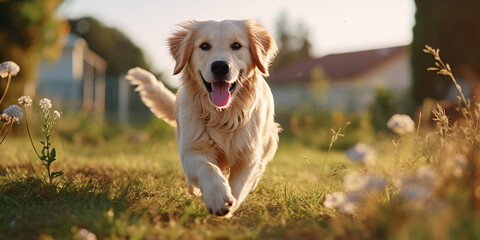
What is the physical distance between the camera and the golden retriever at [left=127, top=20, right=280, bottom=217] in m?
3.04

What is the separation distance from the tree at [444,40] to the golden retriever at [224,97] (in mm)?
5980

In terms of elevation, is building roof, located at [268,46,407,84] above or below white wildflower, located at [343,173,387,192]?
below

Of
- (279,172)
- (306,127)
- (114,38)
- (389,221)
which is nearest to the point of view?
(389,221)

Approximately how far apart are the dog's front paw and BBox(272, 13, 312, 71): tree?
129 ft

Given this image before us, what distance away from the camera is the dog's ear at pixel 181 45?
3.33 metres

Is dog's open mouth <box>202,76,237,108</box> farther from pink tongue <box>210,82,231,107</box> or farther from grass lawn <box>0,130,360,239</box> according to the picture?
grass lawn <box>0,130,360,239</box>

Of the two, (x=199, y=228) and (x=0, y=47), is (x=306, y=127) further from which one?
(x=199, y=228)

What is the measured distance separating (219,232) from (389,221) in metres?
0.87

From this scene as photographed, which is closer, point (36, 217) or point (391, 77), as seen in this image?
point (36, 217)

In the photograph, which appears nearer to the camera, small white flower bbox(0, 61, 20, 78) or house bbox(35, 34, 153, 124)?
small white flower bbox(0, 61, 20, 78)

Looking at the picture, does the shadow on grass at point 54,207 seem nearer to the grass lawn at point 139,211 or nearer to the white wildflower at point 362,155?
the grass lawn at point 139,211

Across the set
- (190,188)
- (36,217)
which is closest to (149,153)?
(190,188)

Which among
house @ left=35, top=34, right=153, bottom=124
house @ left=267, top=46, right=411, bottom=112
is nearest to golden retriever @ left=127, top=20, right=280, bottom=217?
house @ left=35, top=34, right=153, bottom=124

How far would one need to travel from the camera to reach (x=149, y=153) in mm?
6797
